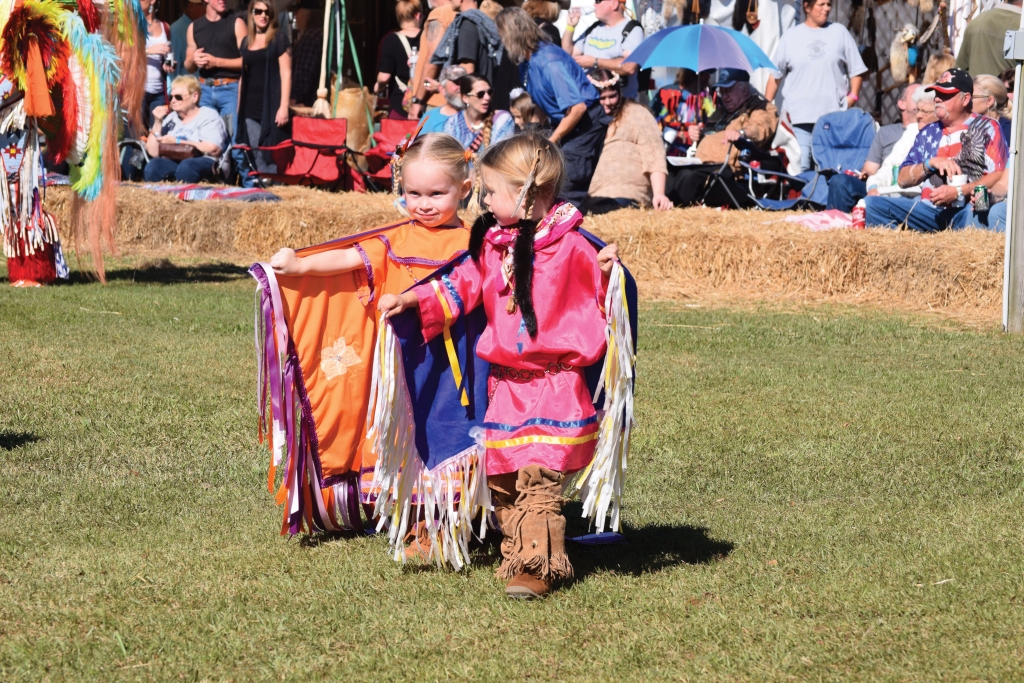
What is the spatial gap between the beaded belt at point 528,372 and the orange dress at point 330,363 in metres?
0.37

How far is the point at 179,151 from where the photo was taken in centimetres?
1257

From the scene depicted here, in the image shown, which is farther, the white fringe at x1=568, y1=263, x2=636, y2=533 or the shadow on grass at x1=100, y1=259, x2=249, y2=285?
the shadow on grass at x1=100, y1=259, x2=249, y2=285

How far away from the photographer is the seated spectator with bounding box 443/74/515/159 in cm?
891

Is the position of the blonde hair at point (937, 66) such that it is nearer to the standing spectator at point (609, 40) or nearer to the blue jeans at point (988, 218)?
the blue jeans at point (988, 218)

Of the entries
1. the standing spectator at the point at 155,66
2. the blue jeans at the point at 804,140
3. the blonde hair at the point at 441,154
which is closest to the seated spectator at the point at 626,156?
the blue jeans at the point at 804,140

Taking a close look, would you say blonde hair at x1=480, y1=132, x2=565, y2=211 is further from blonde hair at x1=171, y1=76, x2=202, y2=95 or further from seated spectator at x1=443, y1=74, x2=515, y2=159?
blonde hair at x1=171, y1=76, x2=202, y2=95

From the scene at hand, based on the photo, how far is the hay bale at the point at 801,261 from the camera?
7777mm

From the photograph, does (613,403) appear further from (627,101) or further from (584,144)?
(627,101)

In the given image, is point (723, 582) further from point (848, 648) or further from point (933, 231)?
point (933, 231)

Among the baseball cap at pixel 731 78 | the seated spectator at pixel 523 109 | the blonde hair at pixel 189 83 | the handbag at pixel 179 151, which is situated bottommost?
the handbag at pixel 179 151

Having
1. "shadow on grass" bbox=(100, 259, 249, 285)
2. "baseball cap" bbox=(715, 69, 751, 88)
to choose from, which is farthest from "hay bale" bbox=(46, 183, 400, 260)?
"baseball cap" bbox=(715, 69, 751, 88)

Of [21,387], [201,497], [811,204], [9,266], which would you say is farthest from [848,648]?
[811,204]

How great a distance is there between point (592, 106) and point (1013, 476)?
19.9 feet

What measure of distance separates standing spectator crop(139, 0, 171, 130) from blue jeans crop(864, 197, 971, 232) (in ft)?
24.9
